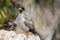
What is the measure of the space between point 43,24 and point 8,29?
0.22m

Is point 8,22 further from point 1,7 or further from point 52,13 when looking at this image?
point 52,13

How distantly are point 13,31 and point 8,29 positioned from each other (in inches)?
1.5

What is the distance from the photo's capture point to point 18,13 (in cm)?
101

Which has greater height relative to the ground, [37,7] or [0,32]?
[37,7]

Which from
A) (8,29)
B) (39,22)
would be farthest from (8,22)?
(39,22)

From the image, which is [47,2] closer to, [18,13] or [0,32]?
[18,13]

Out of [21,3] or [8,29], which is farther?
[21,3]

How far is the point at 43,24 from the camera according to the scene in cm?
98

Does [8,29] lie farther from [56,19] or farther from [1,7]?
[56,19]

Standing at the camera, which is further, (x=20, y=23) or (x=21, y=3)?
(x=21, y=3)

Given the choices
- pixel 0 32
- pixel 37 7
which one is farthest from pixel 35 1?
pixel 0 32

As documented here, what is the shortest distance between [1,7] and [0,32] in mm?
208

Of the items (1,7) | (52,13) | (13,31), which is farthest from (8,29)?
(52,13)

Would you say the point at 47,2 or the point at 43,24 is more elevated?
the point at 47,2
